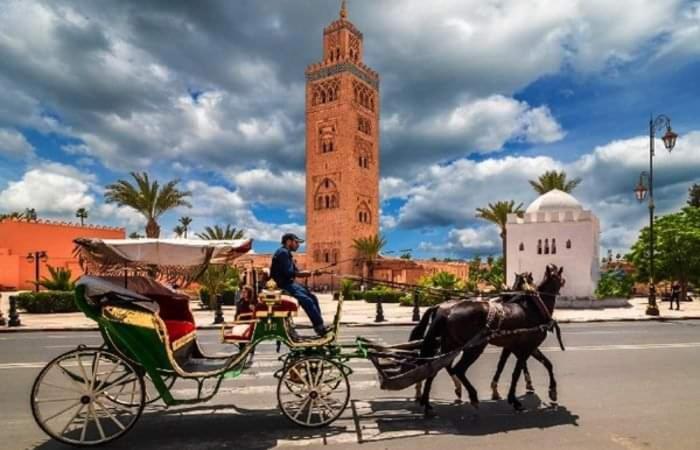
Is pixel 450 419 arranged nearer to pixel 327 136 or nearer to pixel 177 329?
pixel 177 329

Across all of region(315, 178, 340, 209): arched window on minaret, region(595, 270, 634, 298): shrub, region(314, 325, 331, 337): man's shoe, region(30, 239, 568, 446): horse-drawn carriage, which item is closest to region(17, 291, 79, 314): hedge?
region(30, 239, 568, 446): horse-drawn carriage

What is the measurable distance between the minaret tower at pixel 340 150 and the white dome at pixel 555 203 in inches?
1278

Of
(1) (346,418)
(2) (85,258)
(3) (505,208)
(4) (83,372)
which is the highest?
(3) (505,208)

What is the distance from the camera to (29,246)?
38688 millimetres

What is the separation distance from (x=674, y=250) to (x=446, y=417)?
36448mm

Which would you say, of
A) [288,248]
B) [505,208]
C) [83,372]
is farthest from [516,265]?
[83,372]

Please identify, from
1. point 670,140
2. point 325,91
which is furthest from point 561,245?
point 325,91

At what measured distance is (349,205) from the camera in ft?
208

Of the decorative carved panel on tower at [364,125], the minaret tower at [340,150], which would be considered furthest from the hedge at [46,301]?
the decorative carved panel on tower at [364,125]

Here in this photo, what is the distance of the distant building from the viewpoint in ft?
123

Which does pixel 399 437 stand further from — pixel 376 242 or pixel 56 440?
pixel 376 242

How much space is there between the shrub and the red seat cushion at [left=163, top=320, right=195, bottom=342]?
88.3ft

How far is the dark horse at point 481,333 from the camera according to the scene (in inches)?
252

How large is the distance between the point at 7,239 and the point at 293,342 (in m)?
40.7
